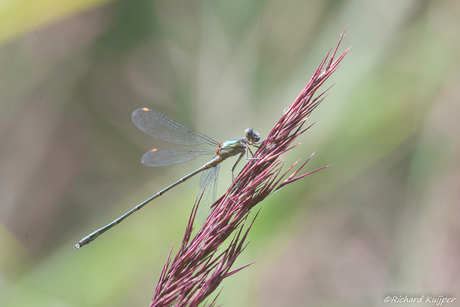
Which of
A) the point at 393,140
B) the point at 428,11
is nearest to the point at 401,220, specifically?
the point at 393,140

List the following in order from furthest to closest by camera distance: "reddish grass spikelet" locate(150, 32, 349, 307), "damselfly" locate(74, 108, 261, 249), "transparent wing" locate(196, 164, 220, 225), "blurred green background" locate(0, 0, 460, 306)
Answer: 1. "blurred green background" locate(0, 0, 460, 306)
2. "damselfly" locate(74, 108, 261, 249)
3. "transparent wing" locate(196, 164, 220, 225)
4. "reddish grass spikelet" locate(150, 32, 349, 307)

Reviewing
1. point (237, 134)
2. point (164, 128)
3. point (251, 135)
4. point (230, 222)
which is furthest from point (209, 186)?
point (237, 134)

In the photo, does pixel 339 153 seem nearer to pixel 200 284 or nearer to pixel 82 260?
pixel 200 284

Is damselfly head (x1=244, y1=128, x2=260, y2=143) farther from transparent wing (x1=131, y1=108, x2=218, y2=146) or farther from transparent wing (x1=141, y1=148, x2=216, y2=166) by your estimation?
transparent wing (x1=141, y1=148, x2=216, y2=166)

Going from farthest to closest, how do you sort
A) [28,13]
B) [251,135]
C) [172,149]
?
[28,13] < [172,149] < [251,135]

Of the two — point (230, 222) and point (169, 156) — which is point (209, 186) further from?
point (230, 222)

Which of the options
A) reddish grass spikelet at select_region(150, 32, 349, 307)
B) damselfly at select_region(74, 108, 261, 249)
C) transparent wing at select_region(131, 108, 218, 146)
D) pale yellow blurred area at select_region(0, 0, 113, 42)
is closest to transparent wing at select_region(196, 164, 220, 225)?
damselfly at select_region(74, 108, 261, 249)

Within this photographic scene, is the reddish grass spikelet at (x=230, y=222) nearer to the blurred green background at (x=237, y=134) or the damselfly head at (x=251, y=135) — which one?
the damselfly head at (x=251, y=135)

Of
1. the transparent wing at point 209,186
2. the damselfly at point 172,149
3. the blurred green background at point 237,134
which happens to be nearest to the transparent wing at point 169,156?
the damselfly at point 172,149
